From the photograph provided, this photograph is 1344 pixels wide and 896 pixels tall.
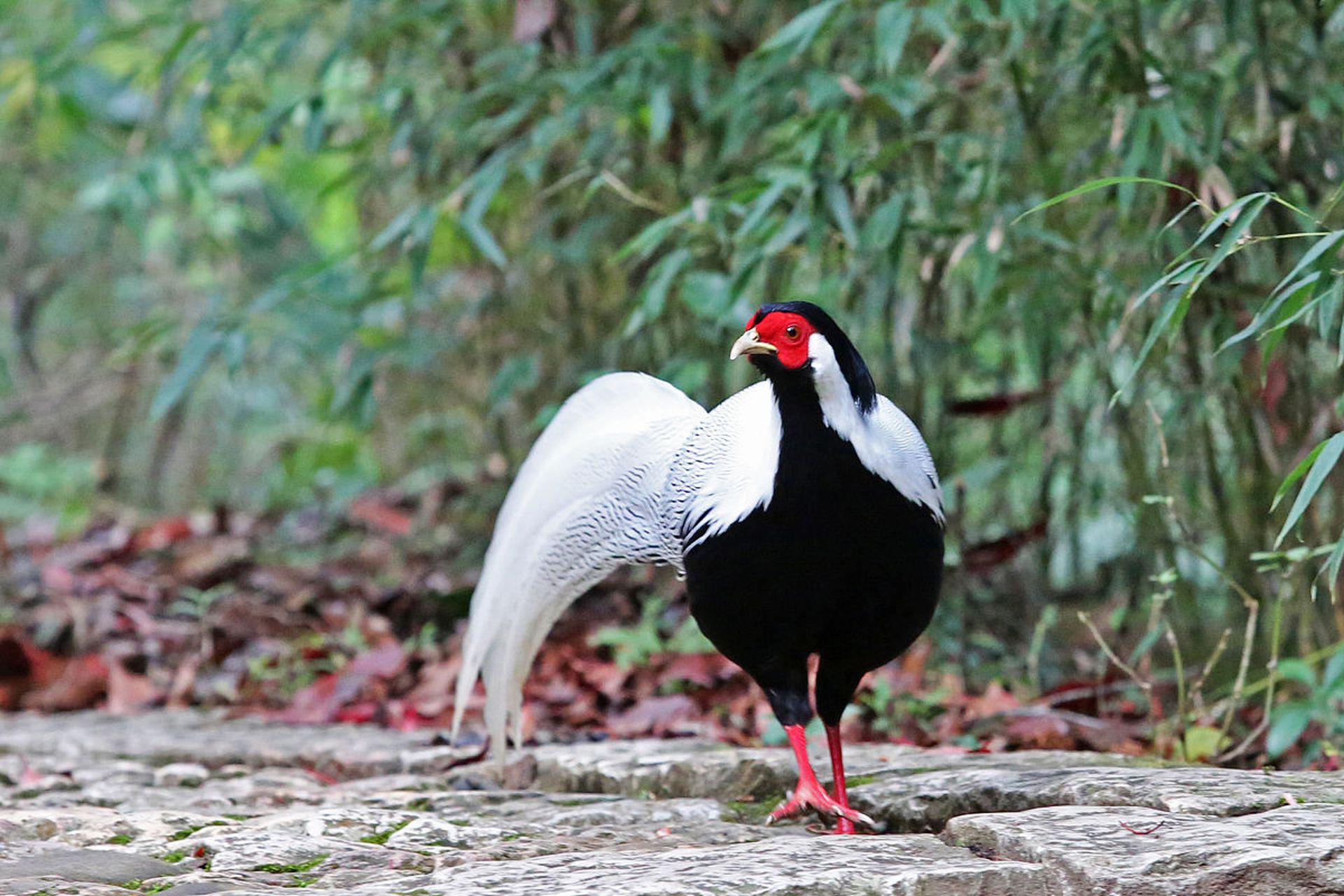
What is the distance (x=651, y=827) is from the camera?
250 cm

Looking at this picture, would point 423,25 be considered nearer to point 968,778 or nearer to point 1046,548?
point 1046,548

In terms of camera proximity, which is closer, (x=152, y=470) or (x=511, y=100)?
(x=511, y=100)

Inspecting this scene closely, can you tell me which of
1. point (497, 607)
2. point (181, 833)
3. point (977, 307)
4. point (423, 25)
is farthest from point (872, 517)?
point (423, 25)

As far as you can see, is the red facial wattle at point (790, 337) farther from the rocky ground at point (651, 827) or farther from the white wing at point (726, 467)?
the rocky ground at point (651, 827)

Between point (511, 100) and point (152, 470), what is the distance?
4037 mm

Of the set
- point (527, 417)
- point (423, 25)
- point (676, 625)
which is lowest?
point (676, 625)

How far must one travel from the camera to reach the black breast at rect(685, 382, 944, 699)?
239 centimetres

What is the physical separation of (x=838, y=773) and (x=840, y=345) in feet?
2.48

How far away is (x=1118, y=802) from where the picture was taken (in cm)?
228

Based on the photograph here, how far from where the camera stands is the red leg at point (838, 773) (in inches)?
97.3

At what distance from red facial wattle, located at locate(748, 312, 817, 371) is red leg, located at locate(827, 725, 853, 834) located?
2.32 ft

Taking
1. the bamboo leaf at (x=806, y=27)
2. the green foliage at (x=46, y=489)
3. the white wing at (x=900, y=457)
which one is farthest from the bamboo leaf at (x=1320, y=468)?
the green foliage at (x=46, y=489)

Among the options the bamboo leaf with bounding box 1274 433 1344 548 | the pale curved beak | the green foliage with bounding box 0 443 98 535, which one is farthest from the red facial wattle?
the green foliage with bounding box 0 443 98 535

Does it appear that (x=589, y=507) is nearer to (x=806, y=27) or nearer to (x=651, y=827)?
(x=651, y=827)
